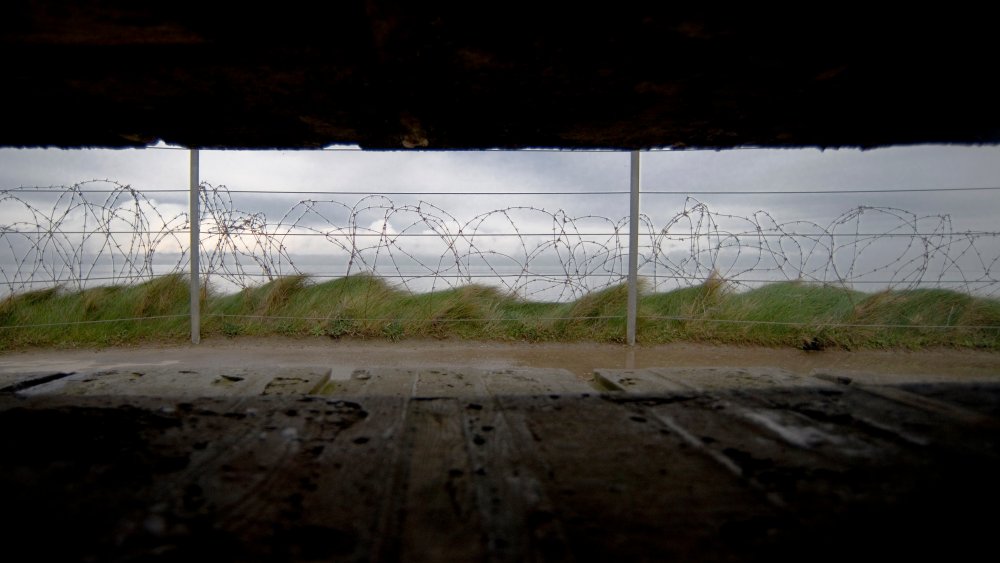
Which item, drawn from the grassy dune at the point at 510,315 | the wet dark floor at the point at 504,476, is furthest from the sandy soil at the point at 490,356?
the wet dark floor at the point at 504,476

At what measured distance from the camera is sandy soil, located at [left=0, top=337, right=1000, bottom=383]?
15.1ft

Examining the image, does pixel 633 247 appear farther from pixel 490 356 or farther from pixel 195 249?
pixel 195 249

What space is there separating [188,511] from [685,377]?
50.8 inches

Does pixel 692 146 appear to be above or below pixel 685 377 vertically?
above

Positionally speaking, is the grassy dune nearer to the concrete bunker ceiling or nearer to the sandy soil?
the sandy soil

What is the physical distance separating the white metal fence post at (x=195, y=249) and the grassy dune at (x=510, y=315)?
19cm

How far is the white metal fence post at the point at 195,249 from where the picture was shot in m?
5.45

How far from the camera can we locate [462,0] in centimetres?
77

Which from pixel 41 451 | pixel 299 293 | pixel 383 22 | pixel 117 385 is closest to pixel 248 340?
pixel 299 293

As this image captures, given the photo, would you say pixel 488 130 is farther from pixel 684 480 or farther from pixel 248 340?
pixel 248 340

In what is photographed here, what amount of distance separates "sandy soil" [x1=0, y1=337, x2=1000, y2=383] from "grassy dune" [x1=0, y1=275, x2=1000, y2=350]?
193 millimetres

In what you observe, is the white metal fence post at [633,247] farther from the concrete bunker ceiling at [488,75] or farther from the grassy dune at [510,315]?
the concrete bunker ceiling at [488,75]

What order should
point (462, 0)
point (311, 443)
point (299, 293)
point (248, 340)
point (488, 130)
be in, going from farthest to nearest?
point (299, 293) → point (248, 340) → point (488, 130) → point (311, 443) → point (462, 0)

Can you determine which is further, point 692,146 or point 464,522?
point 692,146
